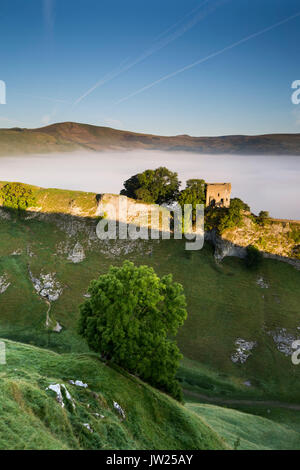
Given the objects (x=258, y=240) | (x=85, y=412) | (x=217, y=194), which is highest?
(x=217, y=194)

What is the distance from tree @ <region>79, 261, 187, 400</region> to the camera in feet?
76.1

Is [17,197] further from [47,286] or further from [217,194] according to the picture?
[217,194]

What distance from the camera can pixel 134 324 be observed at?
929 inches

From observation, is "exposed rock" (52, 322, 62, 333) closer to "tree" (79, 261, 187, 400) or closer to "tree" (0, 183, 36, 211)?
"tree" (79, 261, 187, 400)

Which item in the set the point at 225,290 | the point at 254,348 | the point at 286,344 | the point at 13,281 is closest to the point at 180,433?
the point at 254,348

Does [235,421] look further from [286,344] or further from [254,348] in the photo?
[286,344]

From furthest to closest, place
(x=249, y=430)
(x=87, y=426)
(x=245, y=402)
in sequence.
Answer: (x=245, y=402) → (x=249, y=430) → (x=87, y=426)

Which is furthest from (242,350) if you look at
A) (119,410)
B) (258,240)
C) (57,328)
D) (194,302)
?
(119,410)

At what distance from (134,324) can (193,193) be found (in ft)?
147

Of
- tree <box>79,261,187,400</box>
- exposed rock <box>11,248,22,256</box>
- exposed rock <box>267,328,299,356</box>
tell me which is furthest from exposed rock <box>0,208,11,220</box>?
exposed rock <box>267,328,299,356</box>

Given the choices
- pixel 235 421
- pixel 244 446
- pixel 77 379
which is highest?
pixel 77 379

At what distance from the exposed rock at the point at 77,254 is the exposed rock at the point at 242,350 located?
3243 cm

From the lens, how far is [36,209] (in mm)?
69188

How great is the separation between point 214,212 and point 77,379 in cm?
4751
